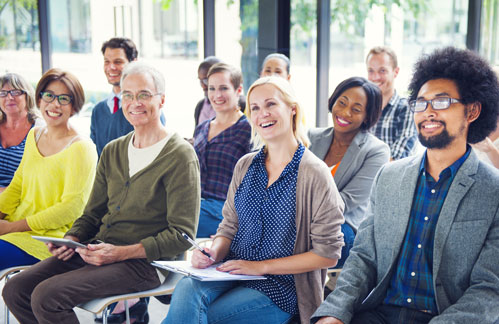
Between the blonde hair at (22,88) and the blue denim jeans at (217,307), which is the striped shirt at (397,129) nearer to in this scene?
the blue denim jeans at (217,307)

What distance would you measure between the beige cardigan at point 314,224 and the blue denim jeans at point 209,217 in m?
1.26

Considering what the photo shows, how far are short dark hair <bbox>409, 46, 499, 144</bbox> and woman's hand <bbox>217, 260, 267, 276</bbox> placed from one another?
2.75 feet

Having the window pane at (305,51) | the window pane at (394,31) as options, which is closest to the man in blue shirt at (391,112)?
the window pane at (394,31)

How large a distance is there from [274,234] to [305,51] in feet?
10.1

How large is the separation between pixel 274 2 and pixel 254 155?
3076 millimetres

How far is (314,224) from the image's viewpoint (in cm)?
196

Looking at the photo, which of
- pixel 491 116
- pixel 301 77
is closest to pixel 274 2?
pixel 301 77

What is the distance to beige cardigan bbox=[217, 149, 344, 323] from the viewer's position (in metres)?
1.94

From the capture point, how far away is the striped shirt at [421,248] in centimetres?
171

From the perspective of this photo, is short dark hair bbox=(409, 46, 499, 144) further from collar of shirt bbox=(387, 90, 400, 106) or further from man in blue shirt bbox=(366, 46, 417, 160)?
collar of shirt bbox=(387, 90, 400, 106)

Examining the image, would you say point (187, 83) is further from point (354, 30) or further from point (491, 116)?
point (491, 116)

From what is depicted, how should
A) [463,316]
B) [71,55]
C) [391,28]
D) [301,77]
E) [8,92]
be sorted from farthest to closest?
[71,55] < [301,77] < [391,28] < [8,92] < [463,316]

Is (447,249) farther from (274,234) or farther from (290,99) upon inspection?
(290,99)

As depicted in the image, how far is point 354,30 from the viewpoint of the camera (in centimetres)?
445
